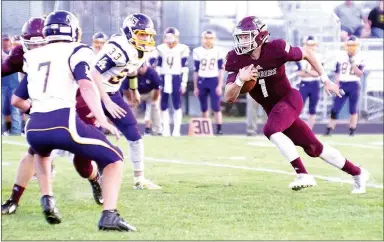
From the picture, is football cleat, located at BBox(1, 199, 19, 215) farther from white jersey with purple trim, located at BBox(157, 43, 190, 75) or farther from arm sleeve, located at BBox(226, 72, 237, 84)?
white jersey with purple trim, located at BBox(157, 43, 190, 75)

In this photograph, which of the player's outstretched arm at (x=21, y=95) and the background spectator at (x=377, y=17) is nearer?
the player's outstretched arm at (x=21, y=95)

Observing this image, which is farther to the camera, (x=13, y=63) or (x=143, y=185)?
(x=143, y=185)

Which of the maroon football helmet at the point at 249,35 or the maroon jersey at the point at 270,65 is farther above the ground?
the maroon football helmet at the point at 249,35

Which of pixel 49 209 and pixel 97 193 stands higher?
pixel 49 209

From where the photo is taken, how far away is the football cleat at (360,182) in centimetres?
848

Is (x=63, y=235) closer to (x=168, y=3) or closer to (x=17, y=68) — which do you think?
(x=17, y=68)

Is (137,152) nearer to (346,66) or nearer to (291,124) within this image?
(291,124)

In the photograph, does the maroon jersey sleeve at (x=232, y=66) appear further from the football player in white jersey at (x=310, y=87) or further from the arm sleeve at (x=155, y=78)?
the football player in white jersey at (x=310, y=87)

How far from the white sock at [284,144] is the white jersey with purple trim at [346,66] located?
7733 mm

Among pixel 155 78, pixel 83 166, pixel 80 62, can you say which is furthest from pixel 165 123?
pixel 80 62

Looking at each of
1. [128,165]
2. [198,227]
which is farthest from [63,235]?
[128,165]

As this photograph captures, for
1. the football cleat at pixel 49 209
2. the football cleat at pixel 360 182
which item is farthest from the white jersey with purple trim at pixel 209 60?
the football cleat at pixel 49 209

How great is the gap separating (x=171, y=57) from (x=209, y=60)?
60cm

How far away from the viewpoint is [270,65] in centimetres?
744
